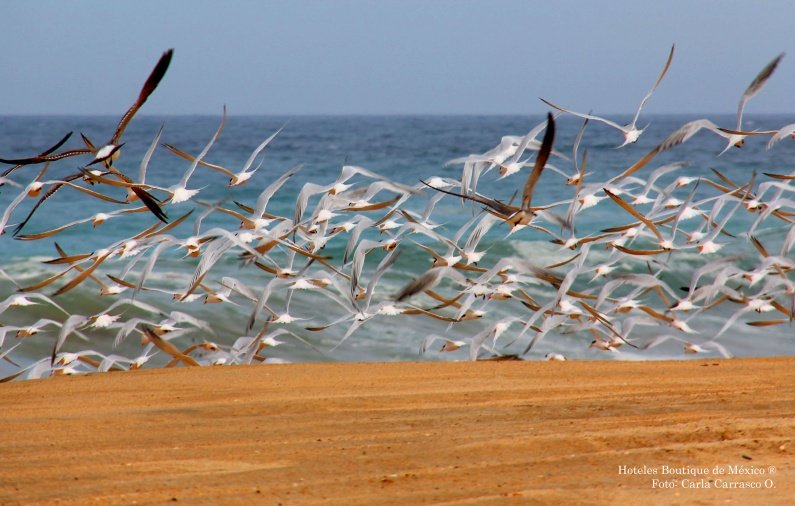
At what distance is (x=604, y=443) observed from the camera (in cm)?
351

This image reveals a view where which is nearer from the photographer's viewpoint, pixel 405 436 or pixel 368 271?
pixel 405 436

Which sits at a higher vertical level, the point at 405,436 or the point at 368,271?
the point at 405,436

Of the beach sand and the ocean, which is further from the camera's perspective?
the ocean

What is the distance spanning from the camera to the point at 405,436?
3.68 metres

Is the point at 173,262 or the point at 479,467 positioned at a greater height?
the point at 479,467

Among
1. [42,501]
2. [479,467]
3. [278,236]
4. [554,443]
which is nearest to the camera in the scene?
[42,501]

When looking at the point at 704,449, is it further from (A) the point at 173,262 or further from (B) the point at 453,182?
(A) the point at 173,262

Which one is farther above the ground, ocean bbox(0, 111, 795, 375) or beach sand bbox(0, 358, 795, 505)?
beach sand bbox(0, 358, 795, 505)

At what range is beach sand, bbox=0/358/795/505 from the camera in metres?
3.00

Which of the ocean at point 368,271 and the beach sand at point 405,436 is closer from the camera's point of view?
the beach sand at point 405,436

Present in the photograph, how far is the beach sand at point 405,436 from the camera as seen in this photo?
3.00 m

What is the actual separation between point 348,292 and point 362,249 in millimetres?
752

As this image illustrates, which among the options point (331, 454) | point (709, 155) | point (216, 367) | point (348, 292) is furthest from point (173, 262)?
point (709, 155)

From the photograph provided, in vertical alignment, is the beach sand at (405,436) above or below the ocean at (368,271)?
above
